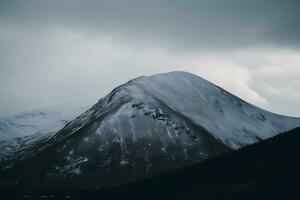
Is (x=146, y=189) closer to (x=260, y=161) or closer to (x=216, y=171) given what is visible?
(x=216, y=171)

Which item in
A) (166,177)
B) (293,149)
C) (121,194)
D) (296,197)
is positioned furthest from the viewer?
(121,194)

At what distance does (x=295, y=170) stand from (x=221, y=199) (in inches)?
769

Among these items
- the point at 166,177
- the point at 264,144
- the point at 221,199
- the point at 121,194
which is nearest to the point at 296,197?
the point at 221,199

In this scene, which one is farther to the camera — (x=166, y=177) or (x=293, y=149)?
(x=166, y=177)

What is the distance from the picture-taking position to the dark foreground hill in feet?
423

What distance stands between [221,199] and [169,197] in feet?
92.3

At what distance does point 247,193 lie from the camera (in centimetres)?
13225

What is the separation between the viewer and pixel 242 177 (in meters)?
144

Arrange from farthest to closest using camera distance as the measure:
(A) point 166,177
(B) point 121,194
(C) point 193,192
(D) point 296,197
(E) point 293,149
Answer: (B) point 121,194, (A) point 166,177, (C) point 193,192, (E) point 293,149, (D) point 296,197

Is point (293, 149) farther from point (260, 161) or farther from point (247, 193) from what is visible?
point (247, 193)

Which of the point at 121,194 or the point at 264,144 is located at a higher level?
the point at 264,144

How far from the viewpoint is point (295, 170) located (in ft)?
426

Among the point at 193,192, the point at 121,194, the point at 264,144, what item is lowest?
the point at 121,194

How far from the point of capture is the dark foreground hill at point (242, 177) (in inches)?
5076
